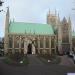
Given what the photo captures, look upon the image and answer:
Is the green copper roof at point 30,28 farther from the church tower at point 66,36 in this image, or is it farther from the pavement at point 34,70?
the pavement at point 34,70

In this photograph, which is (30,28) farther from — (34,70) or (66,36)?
(34,70)

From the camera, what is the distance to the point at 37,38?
78.2 metres

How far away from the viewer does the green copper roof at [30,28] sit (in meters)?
79.2

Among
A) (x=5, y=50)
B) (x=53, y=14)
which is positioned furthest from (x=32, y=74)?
(x=53, y=14)

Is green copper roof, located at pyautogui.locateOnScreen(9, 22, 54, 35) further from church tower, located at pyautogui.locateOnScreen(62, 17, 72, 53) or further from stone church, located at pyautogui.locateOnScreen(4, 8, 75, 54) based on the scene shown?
church tower, located at pyautogui.locateOnScreen(62, 17, 72, 53)

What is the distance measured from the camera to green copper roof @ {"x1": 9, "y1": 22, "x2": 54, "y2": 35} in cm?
7919

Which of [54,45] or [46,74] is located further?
[54,45]

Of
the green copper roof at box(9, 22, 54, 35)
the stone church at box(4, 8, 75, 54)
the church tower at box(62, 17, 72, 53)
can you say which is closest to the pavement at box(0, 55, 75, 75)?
the stone church at box(4, 8, 75, 54)

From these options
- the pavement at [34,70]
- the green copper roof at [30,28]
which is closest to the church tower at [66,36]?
the green copper roof at [30,28]

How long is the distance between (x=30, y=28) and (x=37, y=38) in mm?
4985

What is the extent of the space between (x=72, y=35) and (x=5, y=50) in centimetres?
2817

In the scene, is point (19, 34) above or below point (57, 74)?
above

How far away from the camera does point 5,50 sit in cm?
7262

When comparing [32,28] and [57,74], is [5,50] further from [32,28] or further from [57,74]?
[57,74]
